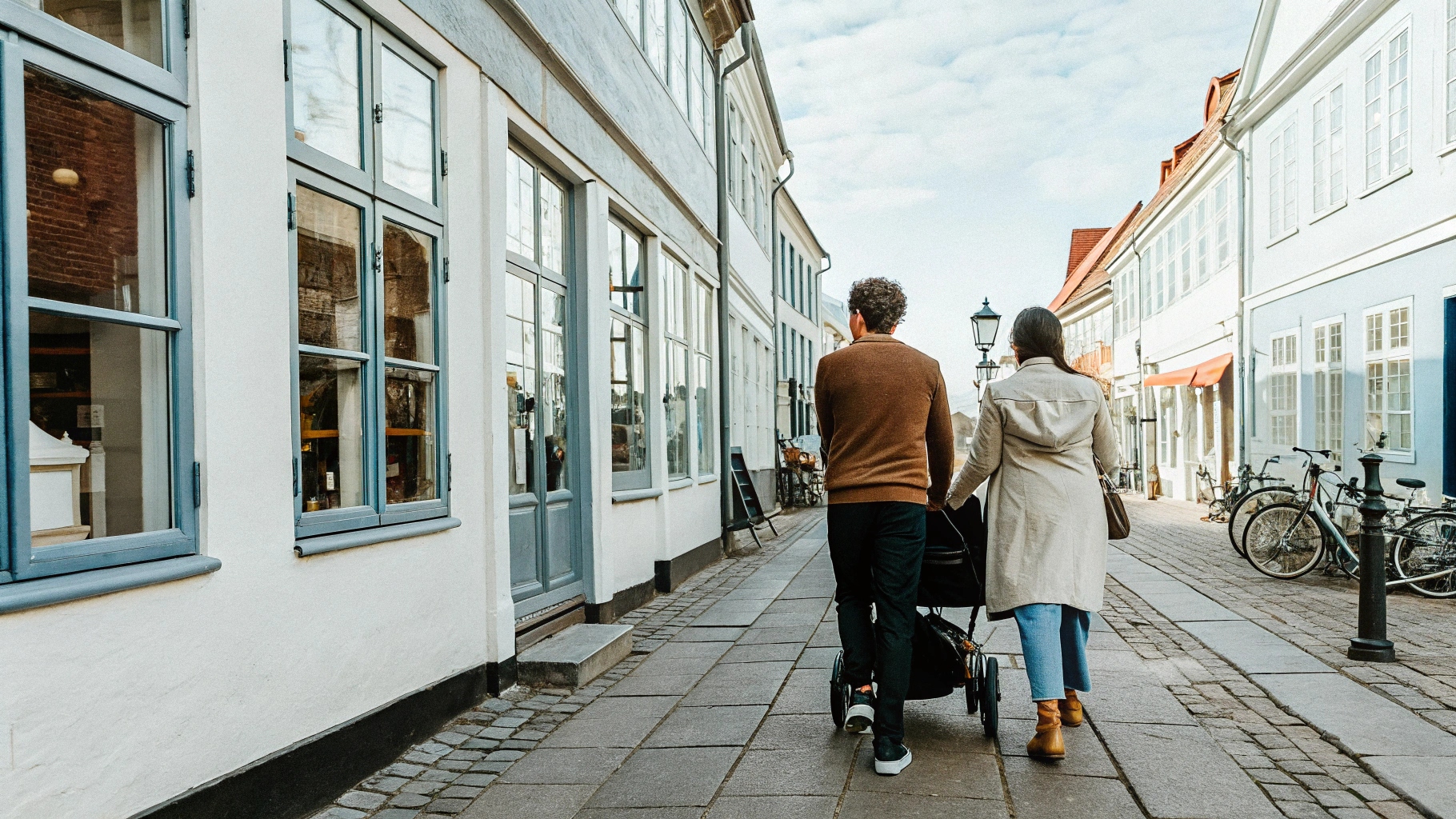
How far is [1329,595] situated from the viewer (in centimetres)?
895

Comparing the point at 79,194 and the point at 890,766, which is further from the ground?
the point at 79,194

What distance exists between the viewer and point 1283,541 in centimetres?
980

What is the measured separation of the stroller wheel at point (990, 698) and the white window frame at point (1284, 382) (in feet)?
41.0

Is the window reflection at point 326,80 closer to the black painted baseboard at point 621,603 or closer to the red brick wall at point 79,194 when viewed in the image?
the red brick wall at point 79,194

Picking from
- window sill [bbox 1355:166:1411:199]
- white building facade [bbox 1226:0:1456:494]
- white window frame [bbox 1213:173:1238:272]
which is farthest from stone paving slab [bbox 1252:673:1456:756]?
white window frame [bbox 1213:173:1238:272]

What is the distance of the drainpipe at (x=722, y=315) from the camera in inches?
501

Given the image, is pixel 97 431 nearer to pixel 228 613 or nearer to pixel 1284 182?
pixel 228 613

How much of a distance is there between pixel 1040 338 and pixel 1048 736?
1555 mm

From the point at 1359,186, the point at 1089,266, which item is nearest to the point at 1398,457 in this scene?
the point at 1359,186

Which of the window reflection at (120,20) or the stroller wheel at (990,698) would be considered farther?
the stroller wheel at (990,698)

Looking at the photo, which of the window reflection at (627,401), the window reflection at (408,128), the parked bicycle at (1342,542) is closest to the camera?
the window reflection at (408,128)

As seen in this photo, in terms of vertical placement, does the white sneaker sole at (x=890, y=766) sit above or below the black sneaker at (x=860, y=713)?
below

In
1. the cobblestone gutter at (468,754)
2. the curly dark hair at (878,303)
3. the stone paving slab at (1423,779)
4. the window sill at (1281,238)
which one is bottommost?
the cobblestone gutter at (468,754)

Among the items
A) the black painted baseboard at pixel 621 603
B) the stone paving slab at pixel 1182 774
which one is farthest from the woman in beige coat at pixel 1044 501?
the black painted baseboard at pixel 621 603
